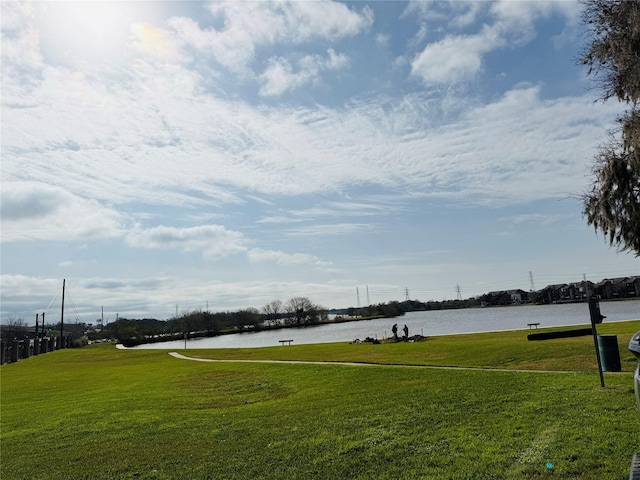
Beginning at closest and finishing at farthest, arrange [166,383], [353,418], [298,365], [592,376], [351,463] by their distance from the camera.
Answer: [351,463] → [353,418] → [592,376] → [166,383] → [298,365]

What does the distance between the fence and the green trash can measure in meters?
58.9

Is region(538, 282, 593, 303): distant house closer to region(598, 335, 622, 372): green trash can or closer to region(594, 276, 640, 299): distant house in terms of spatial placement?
region(594, 276, 640, 299): distant house

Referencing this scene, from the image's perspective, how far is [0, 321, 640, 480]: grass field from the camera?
24.8 ft

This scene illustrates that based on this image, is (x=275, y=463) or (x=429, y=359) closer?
(x=275, y=463)

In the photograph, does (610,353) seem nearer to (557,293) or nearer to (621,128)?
(621,128)

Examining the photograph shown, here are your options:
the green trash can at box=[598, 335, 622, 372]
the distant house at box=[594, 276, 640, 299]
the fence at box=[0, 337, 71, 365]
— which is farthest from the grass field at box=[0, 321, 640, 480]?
the distant house at box=[594, 276, 640, 299]

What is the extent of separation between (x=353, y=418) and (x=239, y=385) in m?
10.3

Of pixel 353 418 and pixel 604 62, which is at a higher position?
pixel 604 62

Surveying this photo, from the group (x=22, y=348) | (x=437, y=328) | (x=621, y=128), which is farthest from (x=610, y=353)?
(x=22, y=348)

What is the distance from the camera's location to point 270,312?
170m

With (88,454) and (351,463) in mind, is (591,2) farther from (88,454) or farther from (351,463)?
(88,454)

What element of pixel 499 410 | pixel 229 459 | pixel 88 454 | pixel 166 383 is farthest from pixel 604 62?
pixel 166 383

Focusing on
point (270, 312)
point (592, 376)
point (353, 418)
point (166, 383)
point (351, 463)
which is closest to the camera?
point (351, 463)

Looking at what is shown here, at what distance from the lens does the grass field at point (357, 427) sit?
7.57 meters
